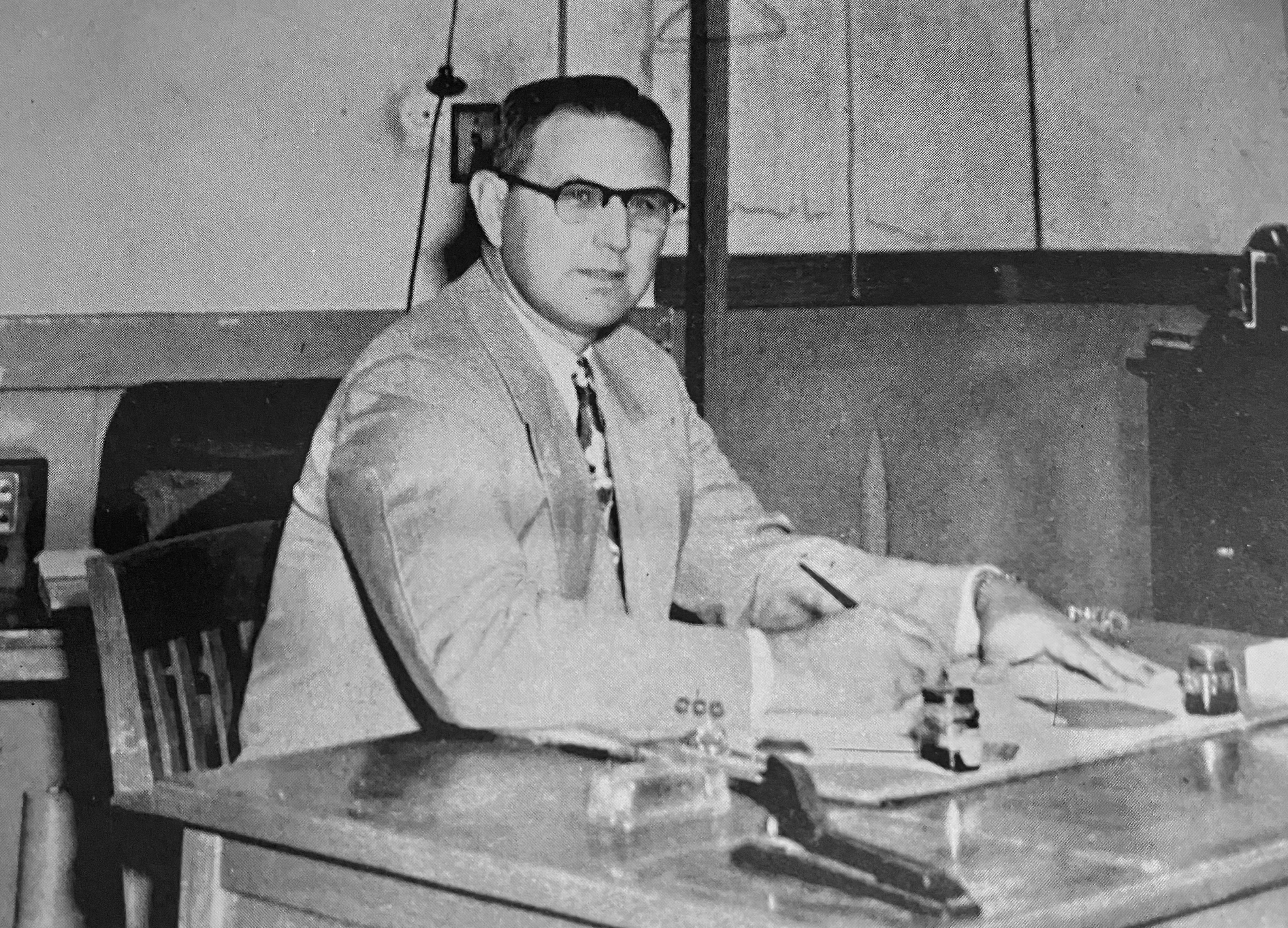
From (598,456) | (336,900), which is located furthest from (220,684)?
(336,900)

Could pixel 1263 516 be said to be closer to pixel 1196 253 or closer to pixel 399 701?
pixel 1196 253

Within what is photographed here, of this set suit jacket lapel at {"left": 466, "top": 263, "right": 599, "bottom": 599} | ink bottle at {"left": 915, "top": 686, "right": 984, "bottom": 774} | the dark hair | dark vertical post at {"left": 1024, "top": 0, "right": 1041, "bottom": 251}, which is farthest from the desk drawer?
dark vertical post at {"left": 1024, "top": 0, "right": 1041, "bottom": 251}

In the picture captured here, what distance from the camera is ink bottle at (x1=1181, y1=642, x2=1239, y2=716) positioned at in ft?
3.97

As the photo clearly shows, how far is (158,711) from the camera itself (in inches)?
54.0

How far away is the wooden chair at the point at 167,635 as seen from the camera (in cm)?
122

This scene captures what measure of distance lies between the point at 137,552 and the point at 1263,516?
2.18 meters

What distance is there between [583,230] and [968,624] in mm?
756

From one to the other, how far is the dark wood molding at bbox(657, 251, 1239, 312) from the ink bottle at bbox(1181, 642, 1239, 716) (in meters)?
1.87

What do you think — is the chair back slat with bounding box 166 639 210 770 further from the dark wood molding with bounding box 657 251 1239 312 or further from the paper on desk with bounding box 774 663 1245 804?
the dark wood molding with bounding box 657 251 1239 312

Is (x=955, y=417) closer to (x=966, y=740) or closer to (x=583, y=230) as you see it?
(x=583, y=230)

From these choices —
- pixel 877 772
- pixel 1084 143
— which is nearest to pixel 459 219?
pixel 1084 143

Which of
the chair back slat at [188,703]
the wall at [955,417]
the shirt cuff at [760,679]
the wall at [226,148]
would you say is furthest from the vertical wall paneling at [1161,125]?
the chair back slat at [188,703]

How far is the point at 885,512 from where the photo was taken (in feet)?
9.96

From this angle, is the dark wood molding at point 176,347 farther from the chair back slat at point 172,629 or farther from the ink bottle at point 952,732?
the ink bottle at point 952,732
